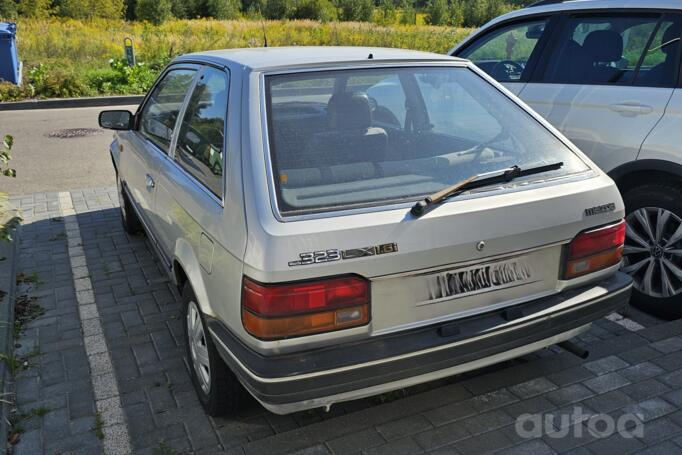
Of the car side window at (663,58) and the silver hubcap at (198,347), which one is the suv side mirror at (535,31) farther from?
the silver hubcap at (198,347)

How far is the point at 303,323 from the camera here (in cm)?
230

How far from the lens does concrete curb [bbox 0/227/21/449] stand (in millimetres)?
3037

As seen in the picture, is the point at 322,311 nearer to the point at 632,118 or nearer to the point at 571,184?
the point at 571,184

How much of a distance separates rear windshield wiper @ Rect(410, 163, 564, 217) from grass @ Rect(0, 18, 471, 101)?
27.7ft

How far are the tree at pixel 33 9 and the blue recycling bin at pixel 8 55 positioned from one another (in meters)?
29.8

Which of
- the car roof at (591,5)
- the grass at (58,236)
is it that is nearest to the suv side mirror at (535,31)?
the car roof at (591,5)

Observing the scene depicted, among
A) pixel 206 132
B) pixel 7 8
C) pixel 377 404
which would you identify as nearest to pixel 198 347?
pixel 377 404

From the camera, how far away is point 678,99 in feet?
12.6

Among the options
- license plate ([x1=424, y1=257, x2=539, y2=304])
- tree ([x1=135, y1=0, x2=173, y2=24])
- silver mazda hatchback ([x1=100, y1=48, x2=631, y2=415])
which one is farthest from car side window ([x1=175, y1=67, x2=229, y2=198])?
tree ([x1=135, y1=0, x2=173, y2=24])

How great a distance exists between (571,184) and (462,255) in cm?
73

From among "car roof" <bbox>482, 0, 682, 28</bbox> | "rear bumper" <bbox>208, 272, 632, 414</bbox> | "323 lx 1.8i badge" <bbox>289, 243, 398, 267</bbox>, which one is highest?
"car roof" <bbox>482, 0, 682, 28</bbox>

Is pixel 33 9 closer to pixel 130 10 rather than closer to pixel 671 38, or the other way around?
pixel 130 10

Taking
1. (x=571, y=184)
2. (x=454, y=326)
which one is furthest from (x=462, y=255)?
(x=571, y=184)

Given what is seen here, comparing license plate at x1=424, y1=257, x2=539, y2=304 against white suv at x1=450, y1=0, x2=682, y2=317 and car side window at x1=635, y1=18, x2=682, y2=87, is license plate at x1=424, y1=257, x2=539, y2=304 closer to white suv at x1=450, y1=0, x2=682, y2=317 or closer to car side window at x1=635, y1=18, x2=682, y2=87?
white suv at x1=450, y1=0, x2=682, y2=317
